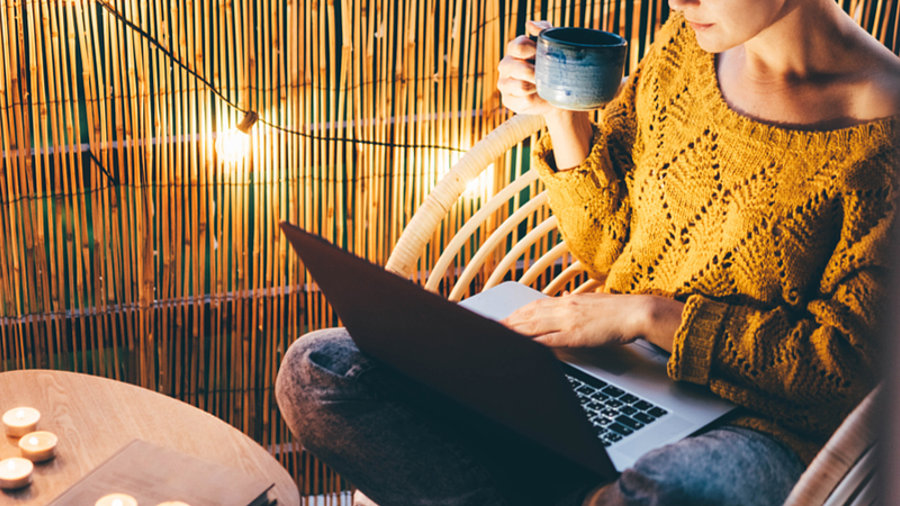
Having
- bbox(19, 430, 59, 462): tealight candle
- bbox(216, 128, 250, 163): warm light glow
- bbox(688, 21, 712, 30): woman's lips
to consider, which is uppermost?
bbox(688, 21, 712, 30): woman's lips

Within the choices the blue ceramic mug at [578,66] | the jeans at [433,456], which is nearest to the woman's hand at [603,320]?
the jeans at [433,456]

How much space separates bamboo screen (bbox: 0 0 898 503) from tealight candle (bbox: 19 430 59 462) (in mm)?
561

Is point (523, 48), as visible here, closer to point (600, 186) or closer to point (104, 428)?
point (600, 186)

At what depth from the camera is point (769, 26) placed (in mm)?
1140

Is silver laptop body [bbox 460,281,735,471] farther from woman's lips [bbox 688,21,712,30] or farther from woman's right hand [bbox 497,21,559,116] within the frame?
woman's lips [bbox 688,21,712,30]

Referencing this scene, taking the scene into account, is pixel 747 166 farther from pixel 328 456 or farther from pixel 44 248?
pixel 44 248

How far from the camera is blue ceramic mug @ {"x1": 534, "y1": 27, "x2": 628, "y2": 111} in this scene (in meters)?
1.07

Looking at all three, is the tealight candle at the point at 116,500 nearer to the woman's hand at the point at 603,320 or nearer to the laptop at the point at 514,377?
the laptop at the point at 514,377

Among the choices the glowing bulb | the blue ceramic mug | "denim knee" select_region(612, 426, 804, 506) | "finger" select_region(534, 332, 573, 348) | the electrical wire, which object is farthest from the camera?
the glowing bulb

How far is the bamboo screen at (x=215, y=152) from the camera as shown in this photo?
5.07 feet

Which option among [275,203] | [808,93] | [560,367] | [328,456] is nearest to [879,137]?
[808,93]

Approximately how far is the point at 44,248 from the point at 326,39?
638 mm

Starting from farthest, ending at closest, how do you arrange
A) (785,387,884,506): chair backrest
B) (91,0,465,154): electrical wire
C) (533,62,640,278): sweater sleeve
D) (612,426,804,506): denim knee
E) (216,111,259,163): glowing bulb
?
1. (216,111,259,163): glowing bulb
2. (91,0,465,154): electrical wire
3. (533,62,640,278): sweater sleeve
4. (612,426,804,506): denim knee
5. (785,387,884,506): chair backrest

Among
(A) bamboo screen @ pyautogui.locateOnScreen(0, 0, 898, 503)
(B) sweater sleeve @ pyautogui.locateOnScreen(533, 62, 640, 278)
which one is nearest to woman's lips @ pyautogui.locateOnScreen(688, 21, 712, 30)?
(B) sweater sleeve @ pyautogui.locateOnScreen(533, 62, 640, 278)
